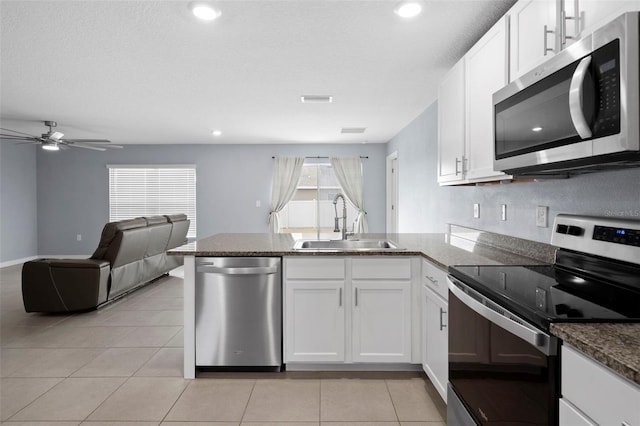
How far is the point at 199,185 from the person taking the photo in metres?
7.82

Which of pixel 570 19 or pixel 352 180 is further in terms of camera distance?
pixel 352 180

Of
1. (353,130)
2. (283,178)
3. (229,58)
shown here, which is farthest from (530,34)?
(283,178)

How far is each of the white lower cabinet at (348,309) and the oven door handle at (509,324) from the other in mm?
882

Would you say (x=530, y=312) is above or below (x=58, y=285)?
above

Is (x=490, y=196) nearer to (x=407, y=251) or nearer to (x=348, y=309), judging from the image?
(x=407, y=251)

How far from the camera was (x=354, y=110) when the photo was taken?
486 cm

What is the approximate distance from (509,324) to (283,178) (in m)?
6.68

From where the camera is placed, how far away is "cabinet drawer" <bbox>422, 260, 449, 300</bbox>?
2.09 metres

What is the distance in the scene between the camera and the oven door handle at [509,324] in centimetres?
107

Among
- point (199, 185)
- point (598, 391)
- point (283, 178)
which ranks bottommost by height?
point (598, 391)

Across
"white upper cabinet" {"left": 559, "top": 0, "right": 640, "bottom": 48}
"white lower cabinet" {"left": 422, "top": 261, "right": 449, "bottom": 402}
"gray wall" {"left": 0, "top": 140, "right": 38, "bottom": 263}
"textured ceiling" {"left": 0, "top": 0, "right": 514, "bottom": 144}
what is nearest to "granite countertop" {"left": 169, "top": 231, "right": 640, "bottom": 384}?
"white lower cabinet" {"left": 422, "top": 261, "right": 449, "bottom": 402}

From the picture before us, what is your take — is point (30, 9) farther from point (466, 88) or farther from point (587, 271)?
point (587, 271)

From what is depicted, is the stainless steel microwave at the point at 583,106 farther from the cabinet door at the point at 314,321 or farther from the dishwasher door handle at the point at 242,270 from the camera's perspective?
the dishwasher door handle at the point at 242,270

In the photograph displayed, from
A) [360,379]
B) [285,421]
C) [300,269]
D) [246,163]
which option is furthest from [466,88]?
[246,163]
